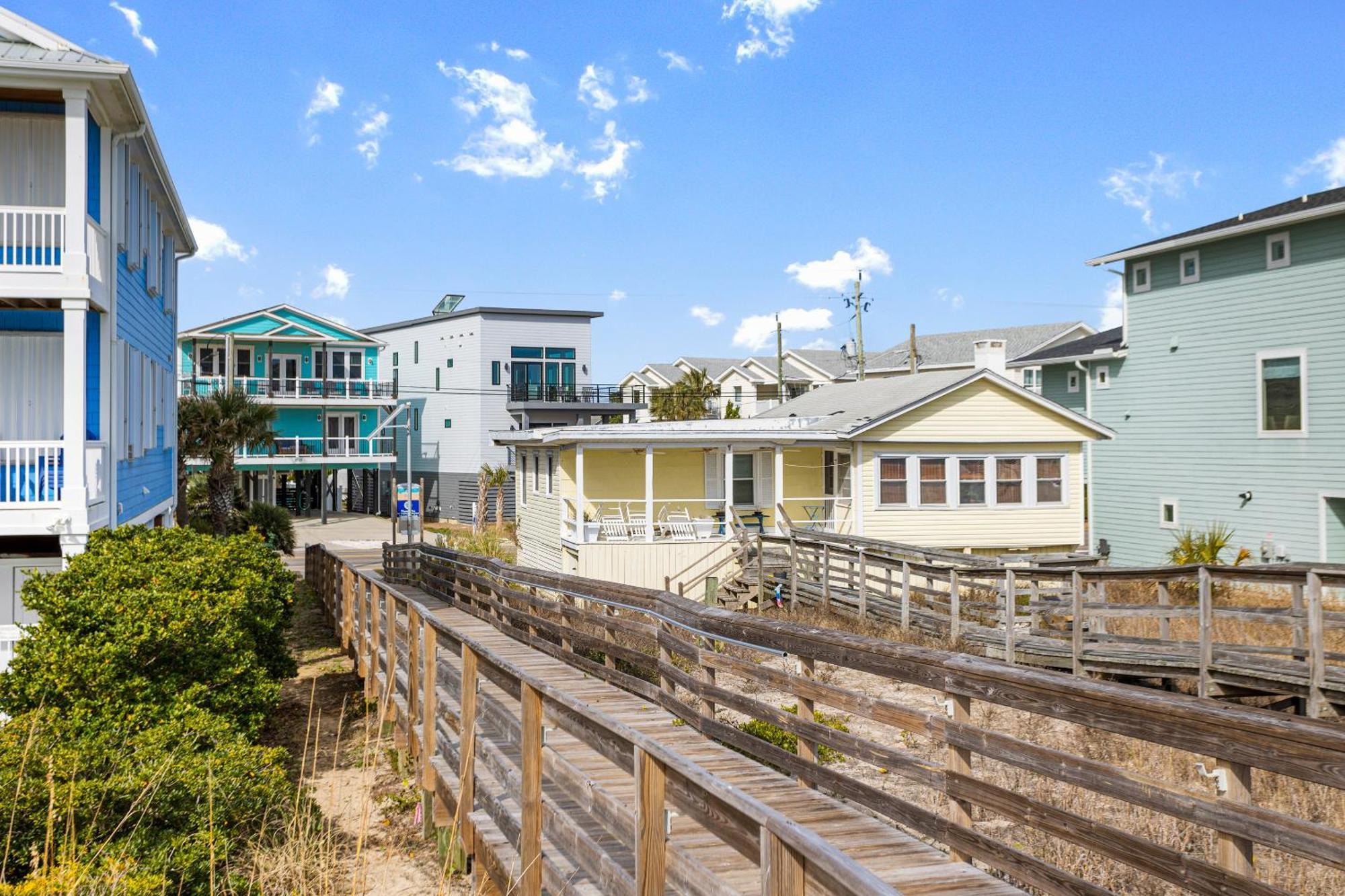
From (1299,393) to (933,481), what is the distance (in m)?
8.05

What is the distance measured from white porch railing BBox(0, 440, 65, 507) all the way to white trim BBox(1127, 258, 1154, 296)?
24.7 m

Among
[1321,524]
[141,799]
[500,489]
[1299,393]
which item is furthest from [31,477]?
[500,489]

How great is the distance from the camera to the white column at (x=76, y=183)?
12156 millimetres

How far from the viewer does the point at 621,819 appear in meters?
3.87

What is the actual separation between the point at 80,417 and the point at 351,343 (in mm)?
41608

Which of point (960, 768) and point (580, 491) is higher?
point (580, 491)

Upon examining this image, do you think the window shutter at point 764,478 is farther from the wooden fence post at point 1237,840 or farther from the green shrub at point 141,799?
the wooden fence post at point 1237,840

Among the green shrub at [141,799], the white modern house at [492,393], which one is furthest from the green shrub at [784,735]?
the white modern house at [492,393]

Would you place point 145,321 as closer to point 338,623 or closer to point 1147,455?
point 338,623

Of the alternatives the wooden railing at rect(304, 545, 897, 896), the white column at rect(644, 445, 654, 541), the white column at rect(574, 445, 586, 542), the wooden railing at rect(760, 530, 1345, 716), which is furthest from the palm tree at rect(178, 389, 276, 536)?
the wooden railing at rect(304, 545, 897, 896)

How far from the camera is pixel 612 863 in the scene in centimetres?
388

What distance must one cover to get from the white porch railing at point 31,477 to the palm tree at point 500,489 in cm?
3014

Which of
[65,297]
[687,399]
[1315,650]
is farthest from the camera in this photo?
[687,399]

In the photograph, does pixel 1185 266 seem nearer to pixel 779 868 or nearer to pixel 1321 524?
pixel 1321 524
